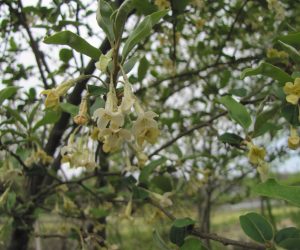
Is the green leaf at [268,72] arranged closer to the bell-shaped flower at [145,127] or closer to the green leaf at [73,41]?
the bell-shaped flower at [145,127]

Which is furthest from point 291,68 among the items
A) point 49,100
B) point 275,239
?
point 49,100

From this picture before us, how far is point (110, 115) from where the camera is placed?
3.08 feet

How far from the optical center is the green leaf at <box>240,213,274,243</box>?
1085 mm

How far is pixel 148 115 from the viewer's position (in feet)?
3.20

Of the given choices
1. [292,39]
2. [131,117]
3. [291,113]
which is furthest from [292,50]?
[131,117]

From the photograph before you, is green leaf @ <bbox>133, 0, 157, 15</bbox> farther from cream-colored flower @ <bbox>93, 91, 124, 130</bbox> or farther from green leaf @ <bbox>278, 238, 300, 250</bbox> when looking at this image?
green leaf @ <bbox>278, 238, 300, 250</bbox>

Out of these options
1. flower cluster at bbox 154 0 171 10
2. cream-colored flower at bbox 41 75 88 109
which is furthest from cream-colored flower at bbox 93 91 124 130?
flower cluster at bbox 154 0 171 10

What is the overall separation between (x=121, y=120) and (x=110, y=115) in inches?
1.1

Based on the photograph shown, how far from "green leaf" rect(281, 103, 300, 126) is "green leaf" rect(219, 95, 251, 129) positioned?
123mm

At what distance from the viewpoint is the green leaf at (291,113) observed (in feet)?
3.86

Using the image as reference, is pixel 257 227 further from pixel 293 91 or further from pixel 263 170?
pixel 293 91

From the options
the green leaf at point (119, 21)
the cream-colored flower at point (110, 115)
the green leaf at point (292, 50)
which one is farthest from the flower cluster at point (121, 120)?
the green leaf at point (292, 50)

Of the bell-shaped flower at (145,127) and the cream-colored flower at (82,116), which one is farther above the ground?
the cream-colored flower at (82,116)

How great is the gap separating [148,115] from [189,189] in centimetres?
145
